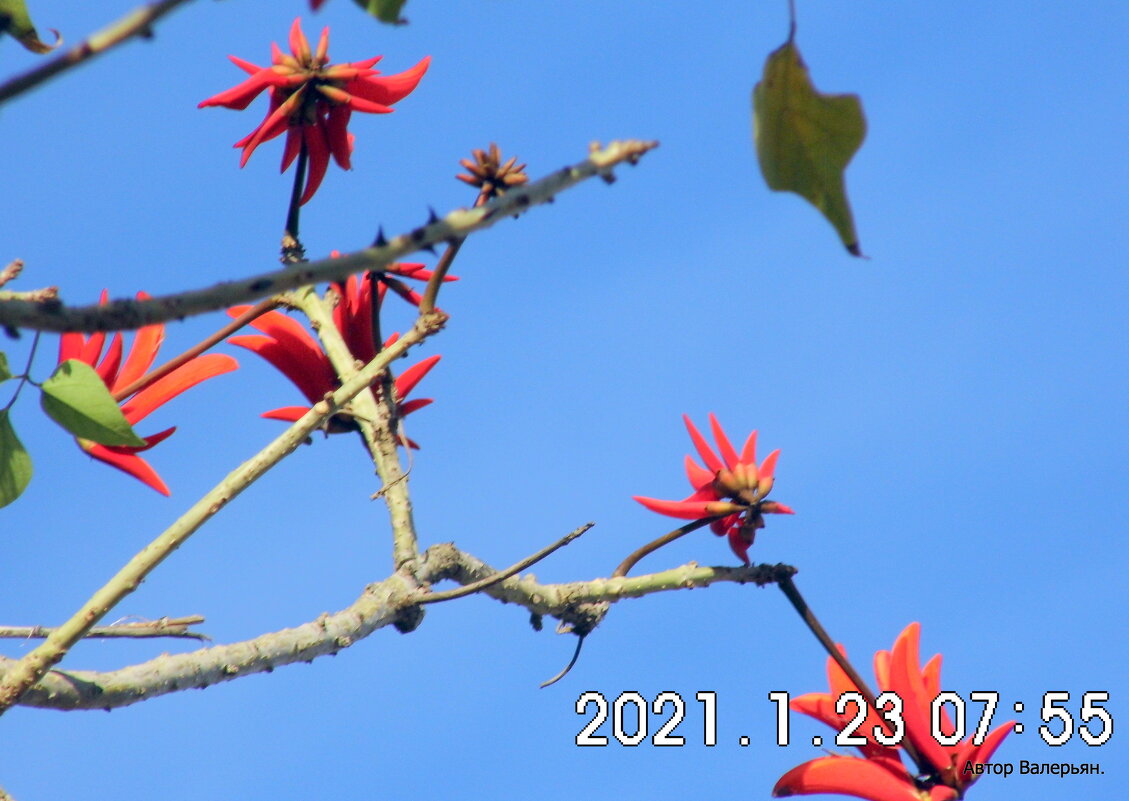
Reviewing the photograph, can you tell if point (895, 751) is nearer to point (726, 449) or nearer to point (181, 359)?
point (726, 449)

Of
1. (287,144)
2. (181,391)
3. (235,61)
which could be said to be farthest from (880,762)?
(235,61)

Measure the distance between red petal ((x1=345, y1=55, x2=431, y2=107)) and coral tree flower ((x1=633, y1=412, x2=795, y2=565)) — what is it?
52cm

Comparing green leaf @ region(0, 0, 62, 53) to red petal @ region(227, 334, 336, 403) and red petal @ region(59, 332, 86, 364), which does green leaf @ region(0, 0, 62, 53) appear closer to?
red petal @ region(59, 332, 86, 364)

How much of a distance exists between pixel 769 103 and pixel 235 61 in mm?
902

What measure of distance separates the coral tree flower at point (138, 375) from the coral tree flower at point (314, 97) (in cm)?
23

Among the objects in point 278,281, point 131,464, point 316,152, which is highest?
point 316,152

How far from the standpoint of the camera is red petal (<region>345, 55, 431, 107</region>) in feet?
4.14

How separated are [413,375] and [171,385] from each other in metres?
0.27

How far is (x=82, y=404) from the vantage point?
0.87 m

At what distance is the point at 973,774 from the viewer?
1.19 meters

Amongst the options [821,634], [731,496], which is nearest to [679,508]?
[731,496]

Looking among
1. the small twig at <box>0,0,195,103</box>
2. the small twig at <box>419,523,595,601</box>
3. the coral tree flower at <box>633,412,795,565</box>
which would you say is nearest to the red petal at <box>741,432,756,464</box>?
the coral tree flower at <box>633,412,795,565</box>

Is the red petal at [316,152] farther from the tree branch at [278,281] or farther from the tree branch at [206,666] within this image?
the tree branch at [278,281]

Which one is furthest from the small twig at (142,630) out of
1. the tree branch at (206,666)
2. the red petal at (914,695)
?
the red petal at (914,695)
